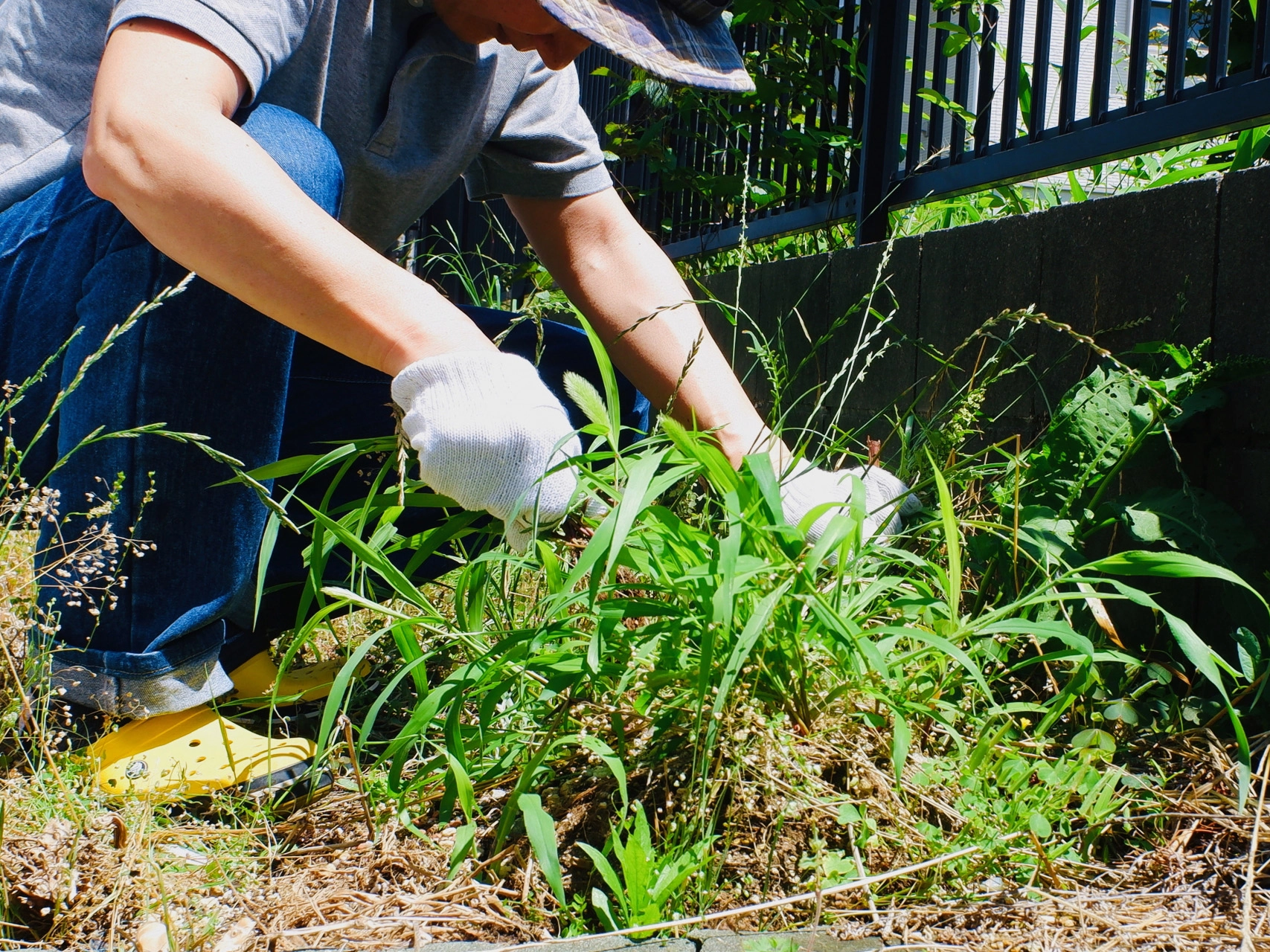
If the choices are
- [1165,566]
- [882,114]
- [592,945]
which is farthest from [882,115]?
[592,945]

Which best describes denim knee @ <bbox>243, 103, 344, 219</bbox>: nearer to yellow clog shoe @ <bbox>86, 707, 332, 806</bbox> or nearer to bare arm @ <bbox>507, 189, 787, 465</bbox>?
bare arm @ <bbox>507, 189, 787, 465</bbox>

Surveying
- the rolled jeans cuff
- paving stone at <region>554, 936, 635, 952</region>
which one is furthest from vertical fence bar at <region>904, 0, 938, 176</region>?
paving stone at <region>554, 936, 635, 952</region>

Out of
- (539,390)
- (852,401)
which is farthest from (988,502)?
(539,390)

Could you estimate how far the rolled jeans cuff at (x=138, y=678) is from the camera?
137cm

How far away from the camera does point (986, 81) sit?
2.34 m

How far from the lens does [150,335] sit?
1.38 m

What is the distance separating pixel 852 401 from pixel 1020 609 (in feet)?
3.36

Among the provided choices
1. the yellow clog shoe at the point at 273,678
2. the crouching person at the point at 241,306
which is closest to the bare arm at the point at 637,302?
the crouching person at the point at 241,306

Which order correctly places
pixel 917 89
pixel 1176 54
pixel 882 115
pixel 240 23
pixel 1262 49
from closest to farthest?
pixel 240 23
pixel 1262 49
pixel 1176 54
pixel 917 89
pixel 882 115

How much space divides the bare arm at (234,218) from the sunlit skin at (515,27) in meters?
0.52

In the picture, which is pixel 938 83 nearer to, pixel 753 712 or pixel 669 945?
pixel 753 712

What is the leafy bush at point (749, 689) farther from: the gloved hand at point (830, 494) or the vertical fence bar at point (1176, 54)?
the vertical fence bar at point (1176, 54)

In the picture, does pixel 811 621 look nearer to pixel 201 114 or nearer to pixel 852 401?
pixel 201 114

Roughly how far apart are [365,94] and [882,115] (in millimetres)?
1357
